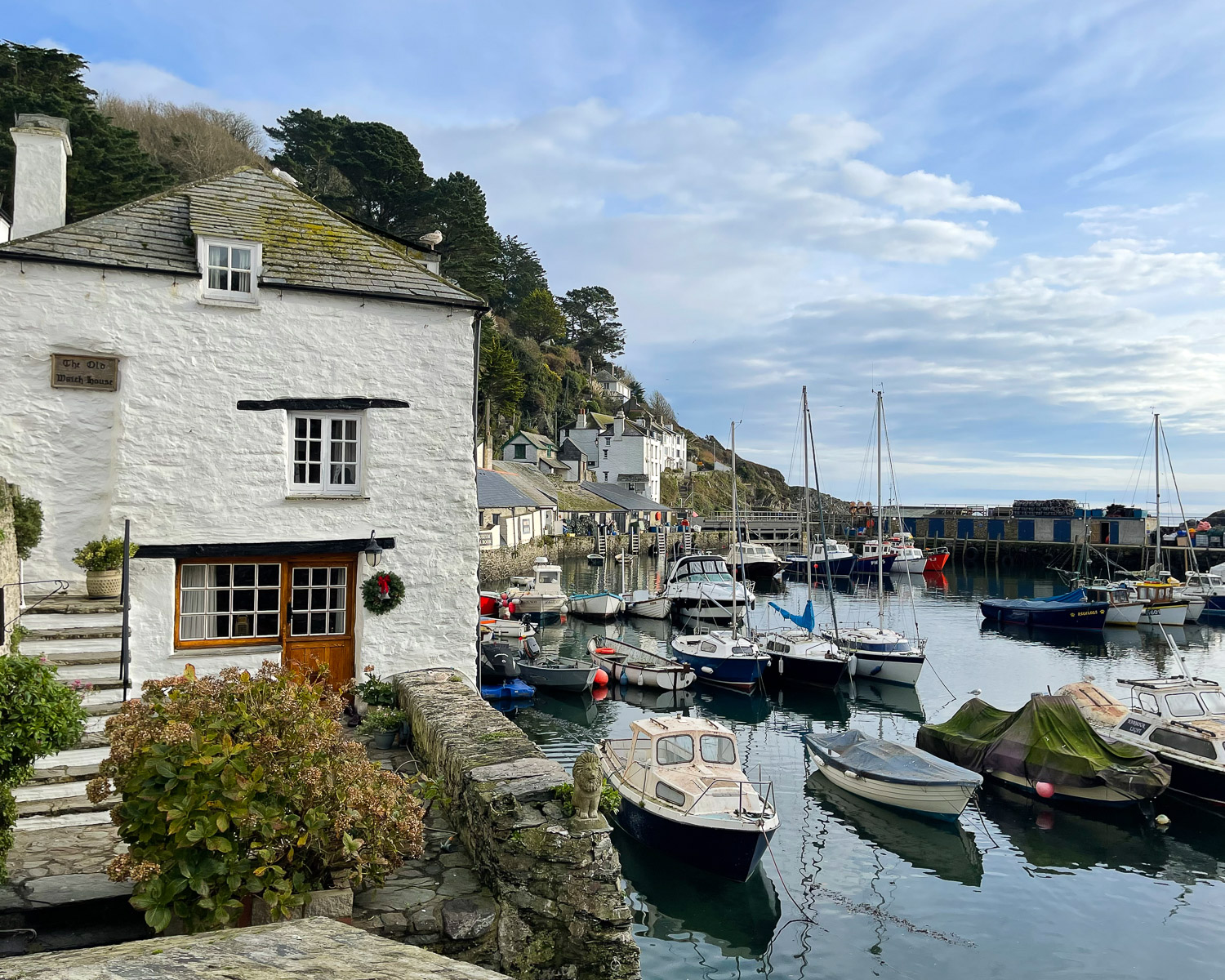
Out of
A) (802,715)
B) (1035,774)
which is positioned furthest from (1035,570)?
(1035,774)

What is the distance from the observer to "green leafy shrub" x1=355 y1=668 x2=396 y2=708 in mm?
11414

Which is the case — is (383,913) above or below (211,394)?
below

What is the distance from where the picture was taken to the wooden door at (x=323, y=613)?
12023 mm

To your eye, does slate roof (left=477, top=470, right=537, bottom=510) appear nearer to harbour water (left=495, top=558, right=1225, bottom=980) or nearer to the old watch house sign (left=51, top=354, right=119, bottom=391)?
harbour water (left=495, top=558, right=1225, bottom=980)

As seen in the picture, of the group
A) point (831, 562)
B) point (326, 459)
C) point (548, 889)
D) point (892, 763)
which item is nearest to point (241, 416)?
point (326, 459)

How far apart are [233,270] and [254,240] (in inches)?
21.5

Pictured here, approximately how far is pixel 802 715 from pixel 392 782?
21.1 meters

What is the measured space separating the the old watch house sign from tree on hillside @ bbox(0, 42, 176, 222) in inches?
1152

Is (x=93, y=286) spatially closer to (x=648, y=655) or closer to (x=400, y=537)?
(x=400, y=537)

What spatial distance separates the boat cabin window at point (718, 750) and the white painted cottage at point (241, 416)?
15.7 feet

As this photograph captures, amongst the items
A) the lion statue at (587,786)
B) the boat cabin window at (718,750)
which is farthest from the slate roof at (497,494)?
the lion statue at (587,786)

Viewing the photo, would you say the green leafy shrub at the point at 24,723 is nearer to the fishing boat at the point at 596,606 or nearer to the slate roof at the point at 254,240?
the slate roof at the point at 254,240

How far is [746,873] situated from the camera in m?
13.2

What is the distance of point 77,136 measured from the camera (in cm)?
3688
